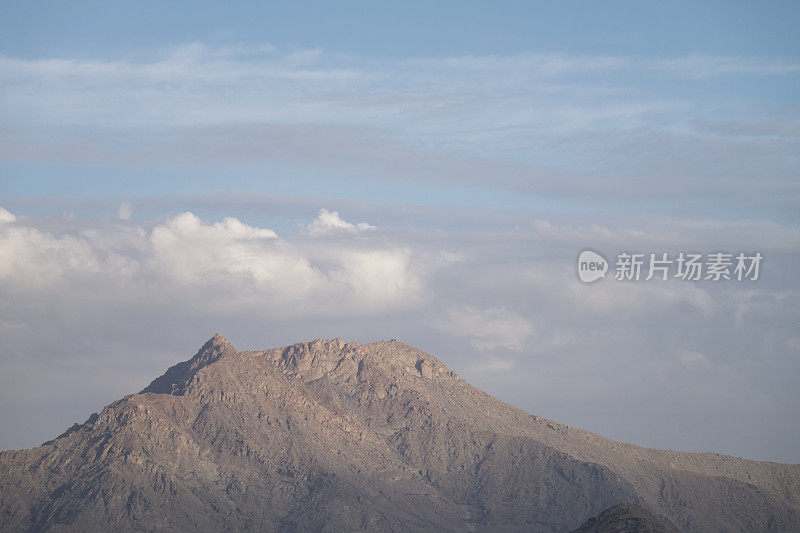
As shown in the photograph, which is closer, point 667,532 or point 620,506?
point 667,532

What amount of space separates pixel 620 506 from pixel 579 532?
9.88m

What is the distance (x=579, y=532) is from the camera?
192875 mm

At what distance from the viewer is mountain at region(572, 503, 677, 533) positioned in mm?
181625

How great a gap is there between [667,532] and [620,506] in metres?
19.3

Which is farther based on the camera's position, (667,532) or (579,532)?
(579,532)

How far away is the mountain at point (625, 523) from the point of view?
18162 cm

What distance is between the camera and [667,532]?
17938 centimetres

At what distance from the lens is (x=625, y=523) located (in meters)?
186

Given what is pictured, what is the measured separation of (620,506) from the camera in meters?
198
